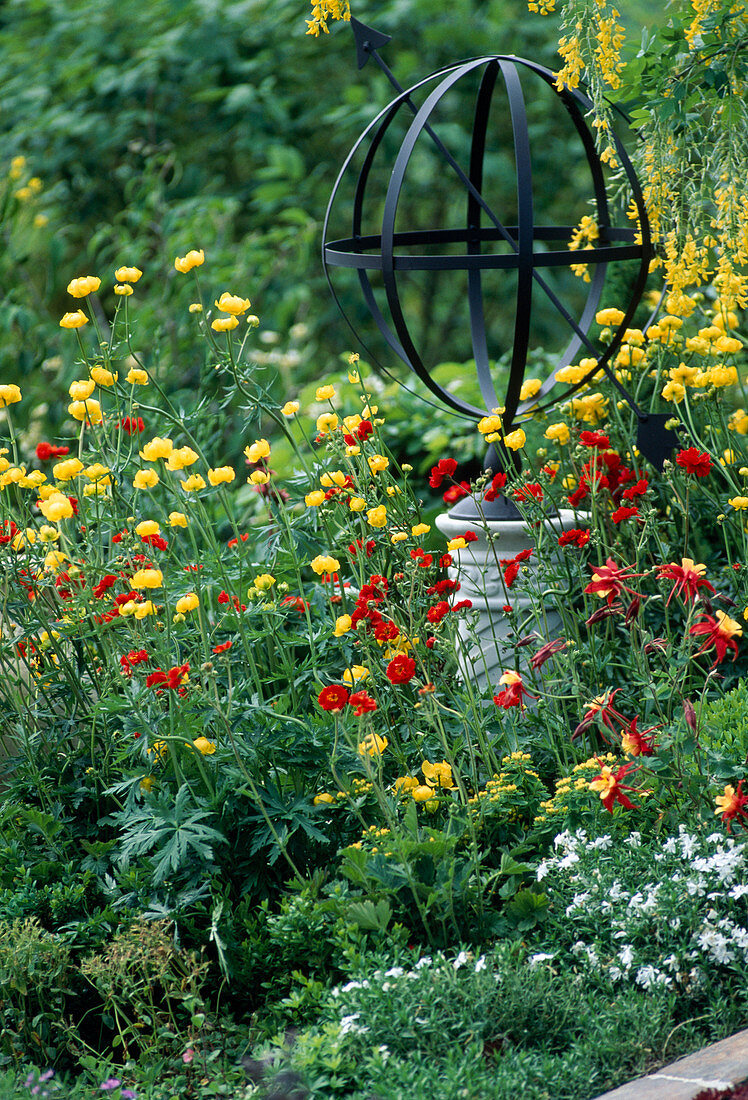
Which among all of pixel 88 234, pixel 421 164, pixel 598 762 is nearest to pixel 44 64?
pixel 88 234

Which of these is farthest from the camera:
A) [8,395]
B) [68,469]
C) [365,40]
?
[365,40]

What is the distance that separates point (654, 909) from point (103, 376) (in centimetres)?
160

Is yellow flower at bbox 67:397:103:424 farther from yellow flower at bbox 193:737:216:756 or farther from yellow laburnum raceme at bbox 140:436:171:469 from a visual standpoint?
yellow flower at bbox 193:737:216:756

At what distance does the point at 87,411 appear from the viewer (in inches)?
87.4

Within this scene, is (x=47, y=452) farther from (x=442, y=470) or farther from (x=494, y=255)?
(x=494, y=255)

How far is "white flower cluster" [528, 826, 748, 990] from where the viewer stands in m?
1.60

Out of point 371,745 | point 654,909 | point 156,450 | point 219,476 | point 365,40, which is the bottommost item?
point 654,909

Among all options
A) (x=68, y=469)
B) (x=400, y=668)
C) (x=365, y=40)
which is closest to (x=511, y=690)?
(x=400, y=668)

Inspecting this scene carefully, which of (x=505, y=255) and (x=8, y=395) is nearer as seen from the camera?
(x=8, y=395)

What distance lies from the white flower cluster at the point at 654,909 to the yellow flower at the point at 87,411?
1.40m

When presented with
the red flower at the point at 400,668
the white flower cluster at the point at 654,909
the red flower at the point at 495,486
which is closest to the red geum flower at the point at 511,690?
the red flower at the point at 400,668

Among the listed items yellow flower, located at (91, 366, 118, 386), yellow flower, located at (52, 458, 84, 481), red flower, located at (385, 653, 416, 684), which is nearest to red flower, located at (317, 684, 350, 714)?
red flower, located at (385, 653, 416, 684)

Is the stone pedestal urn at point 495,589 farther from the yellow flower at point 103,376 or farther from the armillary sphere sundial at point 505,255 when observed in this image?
the yellow flower at point 103,376

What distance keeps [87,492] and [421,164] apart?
466 centimetres
